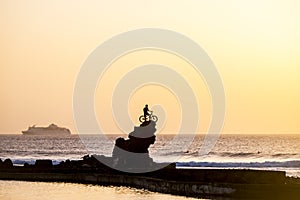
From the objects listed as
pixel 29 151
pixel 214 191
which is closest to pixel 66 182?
pixel 214 191

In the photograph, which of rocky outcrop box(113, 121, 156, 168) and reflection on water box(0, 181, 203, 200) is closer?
reflection on water box(0, 181, 203, 200)

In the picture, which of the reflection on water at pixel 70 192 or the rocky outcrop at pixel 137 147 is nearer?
the reflection on water at pixel 70 192

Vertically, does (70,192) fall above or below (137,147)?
below

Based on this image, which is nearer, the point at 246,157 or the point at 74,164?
the point at 74,164

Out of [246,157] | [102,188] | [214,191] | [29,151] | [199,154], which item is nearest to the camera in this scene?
[214,191]

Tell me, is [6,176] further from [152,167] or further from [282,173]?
[282,173]

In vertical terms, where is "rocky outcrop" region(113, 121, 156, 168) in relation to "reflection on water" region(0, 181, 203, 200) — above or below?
above

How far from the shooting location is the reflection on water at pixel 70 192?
165 ft

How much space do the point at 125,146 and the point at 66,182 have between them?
19.3 feet

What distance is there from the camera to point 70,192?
54.8 metres

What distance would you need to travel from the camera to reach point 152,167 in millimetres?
67125

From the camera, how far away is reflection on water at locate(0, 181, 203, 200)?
5023 cm

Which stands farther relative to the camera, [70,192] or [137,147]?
[137,147]

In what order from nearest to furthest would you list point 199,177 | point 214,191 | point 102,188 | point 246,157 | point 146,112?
point 214,191 → point 199,177 → point 102,188 → point 146,112 → point 246,157
